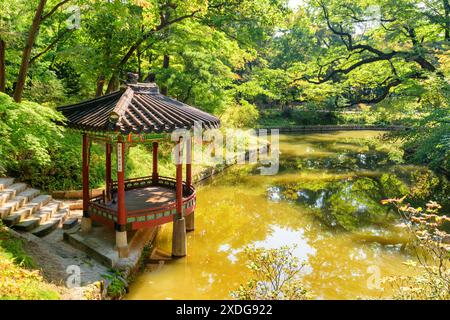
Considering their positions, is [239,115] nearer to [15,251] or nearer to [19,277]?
[15,251]

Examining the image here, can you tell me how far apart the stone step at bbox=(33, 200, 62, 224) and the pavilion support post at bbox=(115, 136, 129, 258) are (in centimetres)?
262

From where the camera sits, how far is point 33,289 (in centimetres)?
574

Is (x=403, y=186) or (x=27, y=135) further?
(x=403, y=186)

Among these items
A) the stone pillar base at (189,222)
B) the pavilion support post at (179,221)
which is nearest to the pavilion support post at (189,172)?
the stone pillar base at (189,222)

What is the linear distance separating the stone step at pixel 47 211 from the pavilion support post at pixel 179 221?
3.53 meters

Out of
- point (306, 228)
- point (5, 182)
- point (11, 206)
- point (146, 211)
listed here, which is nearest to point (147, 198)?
point (146, 211)

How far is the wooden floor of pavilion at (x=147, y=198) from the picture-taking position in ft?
31.4

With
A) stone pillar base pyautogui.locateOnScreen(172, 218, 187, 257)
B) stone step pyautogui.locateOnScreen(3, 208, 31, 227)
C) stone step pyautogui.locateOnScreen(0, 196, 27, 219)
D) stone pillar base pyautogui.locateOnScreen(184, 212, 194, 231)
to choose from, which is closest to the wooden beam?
stone pillar base pyautogui.locateOnScreen(172, 218, 187, 257)

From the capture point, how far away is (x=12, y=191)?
9.63 meters
